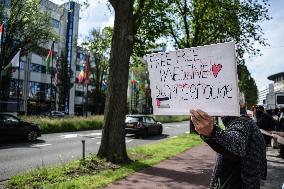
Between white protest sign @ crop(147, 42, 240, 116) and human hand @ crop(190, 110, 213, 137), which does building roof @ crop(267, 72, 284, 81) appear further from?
human hand @ crop(190, 110, 213, 137)

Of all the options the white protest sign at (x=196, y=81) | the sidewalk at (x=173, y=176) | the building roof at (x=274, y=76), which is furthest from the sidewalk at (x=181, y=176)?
the building roof at (x=274, y=76)

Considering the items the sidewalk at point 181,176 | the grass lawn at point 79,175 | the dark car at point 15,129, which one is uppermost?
the dark car at point 15,129

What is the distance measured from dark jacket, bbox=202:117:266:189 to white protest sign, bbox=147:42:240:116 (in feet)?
0.50

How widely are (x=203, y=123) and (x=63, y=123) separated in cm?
2986

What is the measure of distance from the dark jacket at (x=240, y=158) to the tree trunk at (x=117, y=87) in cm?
970

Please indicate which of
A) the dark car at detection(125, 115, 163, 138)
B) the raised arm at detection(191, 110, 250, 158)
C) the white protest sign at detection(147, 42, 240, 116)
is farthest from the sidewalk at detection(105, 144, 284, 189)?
the dark car at detection(125, 115, 163, 138)

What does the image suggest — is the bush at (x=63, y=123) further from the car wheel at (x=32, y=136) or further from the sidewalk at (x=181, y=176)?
the sidewalk at (x=181, y=176)

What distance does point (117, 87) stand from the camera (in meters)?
13.0

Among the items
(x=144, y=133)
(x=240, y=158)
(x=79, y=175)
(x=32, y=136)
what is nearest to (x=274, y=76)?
(x=144, y=133)

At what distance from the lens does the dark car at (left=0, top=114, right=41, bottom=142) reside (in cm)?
2044

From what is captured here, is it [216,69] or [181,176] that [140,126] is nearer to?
[181,176]

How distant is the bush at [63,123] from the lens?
97.4 ft

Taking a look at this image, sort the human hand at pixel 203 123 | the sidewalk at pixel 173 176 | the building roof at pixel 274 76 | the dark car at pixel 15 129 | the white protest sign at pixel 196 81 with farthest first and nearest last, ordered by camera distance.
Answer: the building roof at pixel 274 76
the dark car at pixel 15 129
the sidewalk at pixel 173 176
the white protest sign at pixel 196 81
the human hand at pixel 203 123

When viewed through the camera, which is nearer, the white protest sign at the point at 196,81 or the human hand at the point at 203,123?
the human hand at the point at 203,123
